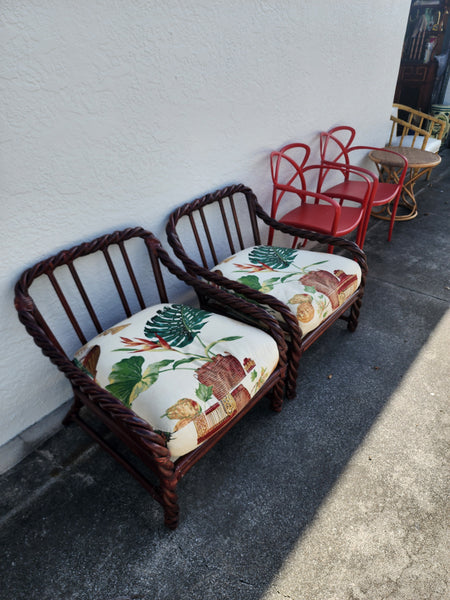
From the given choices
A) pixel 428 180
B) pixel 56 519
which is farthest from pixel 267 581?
pixel 428 180

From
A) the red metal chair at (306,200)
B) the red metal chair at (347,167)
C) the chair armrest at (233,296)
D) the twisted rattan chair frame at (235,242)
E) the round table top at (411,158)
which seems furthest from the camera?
the round table top at (411,158)

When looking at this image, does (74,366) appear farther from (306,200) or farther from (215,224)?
(306,200)

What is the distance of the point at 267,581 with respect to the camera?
1.21 metres

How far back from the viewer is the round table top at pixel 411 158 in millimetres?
3035

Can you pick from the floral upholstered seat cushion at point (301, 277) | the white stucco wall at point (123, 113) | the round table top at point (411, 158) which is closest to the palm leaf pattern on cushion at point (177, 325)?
the floral upholstered seat cushion at point (301, 277)

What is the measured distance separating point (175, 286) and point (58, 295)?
71 cm

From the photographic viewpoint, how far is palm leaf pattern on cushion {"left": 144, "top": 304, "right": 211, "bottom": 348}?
145 centimetres

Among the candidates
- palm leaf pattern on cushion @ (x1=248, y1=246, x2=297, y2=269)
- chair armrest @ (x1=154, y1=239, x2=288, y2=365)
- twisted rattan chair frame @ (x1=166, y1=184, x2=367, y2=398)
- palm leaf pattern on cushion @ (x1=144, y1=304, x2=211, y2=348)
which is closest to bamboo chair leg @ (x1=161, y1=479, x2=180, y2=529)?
palm leaf pattern on cushion @ (x1=144, y1=304, x2=211, y2=348)

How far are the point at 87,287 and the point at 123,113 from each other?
28.1 inches

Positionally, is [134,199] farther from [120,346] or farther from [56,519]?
[56,519]

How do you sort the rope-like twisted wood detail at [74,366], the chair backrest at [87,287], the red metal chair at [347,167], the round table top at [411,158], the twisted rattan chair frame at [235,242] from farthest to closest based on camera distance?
1. the round table top at [411,158]
2. the red metal chair at [347,167]
3. the twisted rattan chair frame at [235,242]
4. the chair backrest at [87,287]
5. the rope-like twisted wood detail at [74,366]

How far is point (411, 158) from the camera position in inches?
125

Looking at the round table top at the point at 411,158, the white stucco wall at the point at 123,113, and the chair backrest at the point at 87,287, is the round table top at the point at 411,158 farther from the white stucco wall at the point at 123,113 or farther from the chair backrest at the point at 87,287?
the chair backrest at the point at 87,287

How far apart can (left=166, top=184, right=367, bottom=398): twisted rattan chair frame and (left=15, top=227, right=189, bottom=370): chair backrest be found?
0.19 meters
